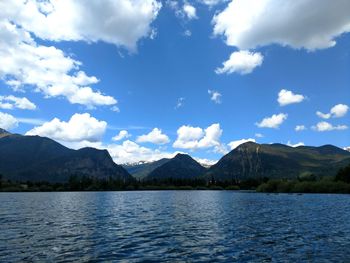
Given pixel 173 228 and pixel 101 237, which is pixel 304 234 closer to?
pixel 173 228

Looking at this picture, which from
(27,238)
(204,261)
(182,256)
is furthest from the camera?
(27,238)

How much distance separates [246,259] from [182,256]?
23.3ft

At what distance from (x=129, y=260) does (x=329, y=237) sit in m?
31.9

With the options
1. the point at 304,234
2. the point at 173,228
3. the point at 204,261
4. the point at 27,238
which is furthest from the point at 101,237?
the point at 304,234

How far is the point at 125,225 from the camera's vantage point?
238 ft

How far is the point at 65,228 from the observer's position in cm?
6831

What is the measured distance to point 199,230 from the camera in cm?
6538

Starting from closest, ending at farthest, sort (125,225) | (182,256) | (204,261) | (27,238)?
(204,261), (182,256), (27,238), (125,225)

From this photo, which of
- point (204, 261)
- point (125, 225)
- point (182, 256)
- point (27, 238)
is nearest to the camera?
point (204, 261)

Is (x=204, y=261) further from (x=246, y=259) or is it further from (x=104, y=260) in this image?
(x=104, y=260)

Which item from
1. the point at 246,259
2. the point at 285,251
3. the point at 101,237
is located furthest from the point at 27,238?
the point at 285,251

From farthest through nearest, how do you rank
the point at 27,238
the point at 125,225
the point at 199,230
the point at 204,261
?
the point at 125,225
the point at 199,230
the point at 27,238
the point at 204,261

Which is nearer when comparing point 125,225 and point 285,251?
point 285,251

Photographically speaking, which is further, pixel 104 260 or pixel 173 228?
pixel 173 228
